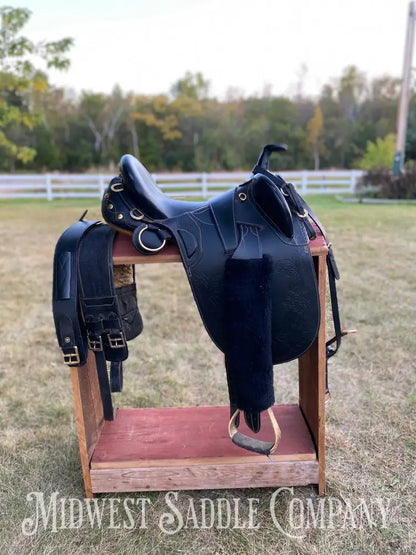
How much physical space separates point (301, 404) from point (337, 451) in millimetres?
229

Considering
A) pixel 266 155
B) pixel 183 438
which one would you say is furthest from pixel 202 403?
pixel 266 155

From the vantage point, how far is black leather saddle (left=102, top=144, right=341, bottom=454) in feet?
4.09

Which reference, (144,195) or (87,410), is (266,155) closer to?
(144,195)

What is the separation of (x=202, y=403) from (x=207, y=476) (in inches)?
24.5

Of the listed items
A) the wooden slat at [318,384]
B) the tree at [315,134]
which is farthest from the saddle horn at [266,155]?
the tree at [315,134]

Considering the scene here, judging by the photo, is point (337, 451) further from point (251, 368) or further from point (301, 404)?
point (251, 368)

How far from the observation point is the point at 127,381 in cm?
235

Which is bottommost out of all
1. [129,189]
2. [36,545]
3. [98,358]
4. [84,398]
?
[36,545]

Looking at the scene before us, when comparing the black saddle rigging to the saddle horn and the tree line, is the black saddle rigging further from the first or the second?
the tree line

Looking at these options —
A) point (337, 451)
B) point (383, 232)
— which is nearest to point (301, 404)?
point (337, 451)

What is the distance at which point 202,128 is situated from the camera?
99.8ft

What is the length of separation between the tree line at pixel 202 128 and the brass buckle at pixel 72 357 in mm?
26446

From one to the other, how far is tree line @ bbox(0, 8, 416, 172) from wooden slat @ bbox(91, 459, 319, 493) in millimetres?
26158

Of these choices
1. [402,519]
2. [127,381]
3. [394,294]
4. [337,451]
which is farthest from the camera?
[394,294]
